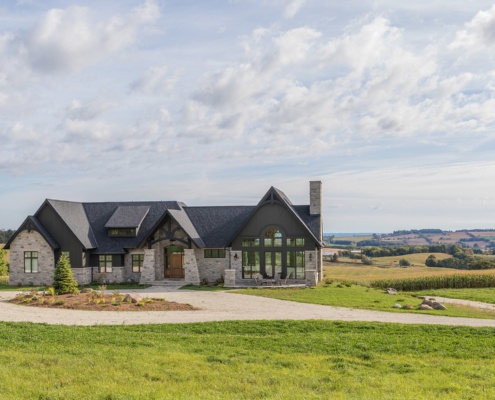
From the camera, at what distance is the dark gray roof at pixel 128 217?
36.9 m

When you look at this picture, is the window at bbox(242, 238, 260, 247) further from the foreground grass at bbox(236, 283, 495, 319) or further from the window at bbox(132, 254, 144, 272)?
the window at bbox(132, 254, 144, 272)

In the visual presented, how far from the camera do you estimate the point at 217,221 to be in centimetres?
3759

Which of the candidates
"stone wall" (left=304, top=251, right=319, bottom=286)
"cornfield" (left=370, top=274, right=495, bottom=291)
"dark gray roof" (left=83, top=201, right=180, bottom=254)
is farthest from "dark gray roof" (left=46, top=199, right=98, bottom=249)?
"cornfield" (left=370, top=274, right=495, bottom=291)

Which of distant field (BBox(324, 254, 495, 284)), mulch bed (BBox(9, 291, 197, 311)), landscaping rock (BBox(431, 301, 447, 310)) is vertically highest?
mulch bed (BBox(9, 291, 197, 311))

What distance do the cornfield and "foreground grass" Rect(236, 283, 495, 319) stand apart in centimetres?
581

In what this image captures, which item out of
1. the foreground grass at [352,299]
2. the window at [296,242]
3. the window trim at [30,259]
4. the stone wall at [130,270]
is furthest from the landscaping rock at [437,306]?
the window trim at [30,259]

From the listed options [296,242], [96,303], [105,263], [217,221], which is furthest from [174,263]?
[96,303]

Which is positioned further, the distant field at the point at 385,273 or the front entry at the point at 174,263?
the distant field at the point at 385,273

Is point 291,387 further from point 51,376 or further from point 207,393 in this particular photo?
point 51,376

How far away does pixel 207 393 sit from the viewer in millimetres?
9898

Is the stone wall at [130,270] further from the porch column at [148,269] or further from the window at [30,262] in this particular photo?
the window at [30,262]

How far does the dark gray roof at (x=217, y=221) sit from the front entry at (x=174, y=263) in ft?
7.51

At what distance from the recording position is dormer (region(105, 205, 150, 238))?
121 ft

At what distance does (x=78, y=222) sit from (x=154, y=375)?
2839cm
